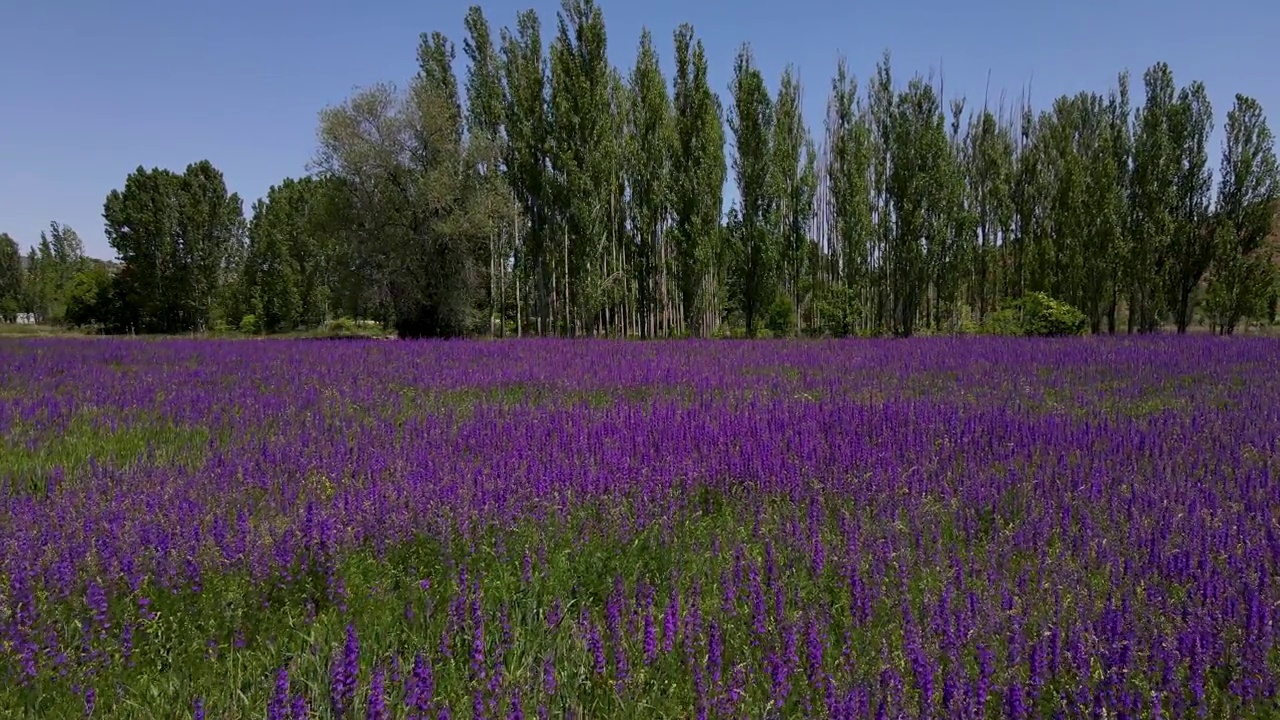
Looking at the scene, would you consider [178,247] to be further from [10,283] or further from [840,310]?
[10,283]

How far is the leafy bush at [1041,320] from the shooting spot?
24125 millimetres

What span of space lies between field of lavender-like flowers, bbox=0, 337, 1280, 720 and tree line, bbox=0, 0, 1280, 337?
21.6 metres

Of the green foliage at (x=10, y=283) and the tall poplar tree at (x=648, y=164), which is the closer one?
the tall poplar tree at (x=648, y=164)

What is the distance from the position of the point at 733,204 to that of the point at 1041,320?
1193cm

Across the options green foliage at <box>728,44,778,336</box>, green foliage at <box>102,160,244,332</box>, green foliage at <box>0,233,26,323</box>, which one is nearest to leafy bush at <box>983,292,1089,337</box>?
green foliage at <box>728,44,778,336</box>

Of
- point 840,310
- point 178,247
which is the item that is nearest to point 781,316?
point 840,310

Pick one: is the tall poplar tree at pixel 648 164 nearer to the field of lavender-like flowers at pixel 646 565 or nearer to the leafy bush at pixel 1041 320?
the leafy bush at pixel 1041 320

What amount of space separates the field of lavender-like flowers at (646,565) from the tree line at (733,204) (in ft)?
70.7

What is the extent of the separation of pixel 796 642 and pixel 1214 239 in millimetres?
30911

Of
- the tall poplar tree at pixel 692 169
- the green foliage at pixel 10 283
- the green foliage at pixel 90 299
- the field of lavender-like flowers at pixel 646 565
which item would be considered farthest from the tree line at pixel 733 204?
the green foliage at pixel 10 283

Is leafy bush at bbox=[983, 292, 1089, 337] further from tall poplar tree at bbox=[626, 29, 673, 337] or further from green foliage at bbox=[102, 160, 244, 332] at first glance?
green foliage at bbox=[102, 160, 244, 332]

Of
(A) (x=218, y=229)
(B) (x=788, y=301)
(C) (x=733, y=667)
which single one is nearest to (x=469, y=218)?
(B) (x=788, y=301)

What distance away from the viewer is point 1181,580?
10.1ft

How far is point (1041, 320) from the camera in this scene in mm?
24422
